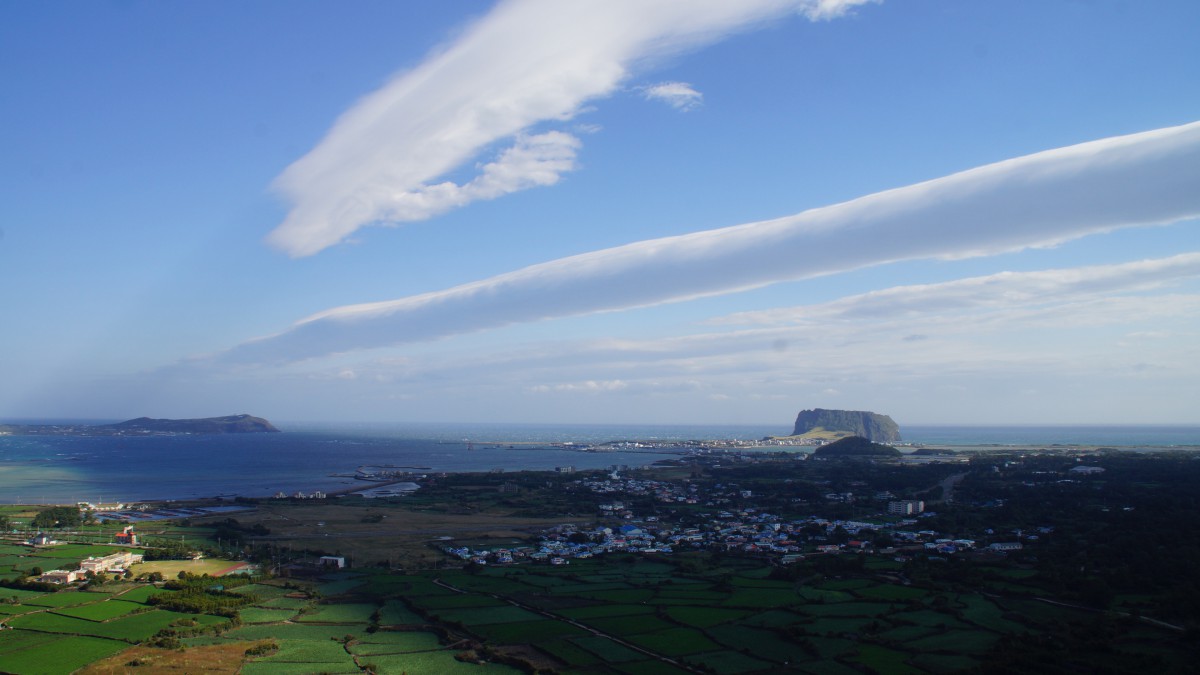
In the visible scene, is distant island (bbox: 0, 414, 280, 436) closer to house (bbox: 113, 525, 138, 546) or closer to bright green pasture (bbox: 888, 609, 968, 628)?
house (bbox: 113, 525, 138, 546)

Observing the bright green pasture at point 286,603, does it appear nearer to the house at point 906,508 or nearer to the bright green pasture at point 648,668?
the bright green pasture at point 648,668

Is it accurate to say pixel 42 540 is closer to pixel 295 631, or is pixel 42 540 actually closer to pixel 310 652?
pixel 295 631

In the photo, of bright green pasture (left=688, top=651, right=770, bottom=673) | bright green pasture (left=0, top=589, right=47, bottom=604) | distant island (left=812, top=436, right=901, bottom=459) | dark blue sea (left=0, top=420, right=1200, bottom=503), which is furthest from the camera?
distant island (left=812, top=436, right=901, bottom=459)

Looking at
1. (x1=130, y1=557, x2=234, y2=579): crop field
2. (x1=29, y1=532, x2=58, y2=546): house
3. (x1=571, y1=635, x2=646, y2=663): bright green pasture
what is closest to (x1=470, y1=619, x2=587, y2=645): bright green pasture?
(x1=571, y1=635, x2=646, y2=663): bright green pasture

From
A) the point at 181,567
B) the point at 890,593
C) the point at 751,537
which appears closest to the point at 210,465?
the point at 181,567

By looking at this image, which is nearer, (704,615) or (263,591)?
(704,615)

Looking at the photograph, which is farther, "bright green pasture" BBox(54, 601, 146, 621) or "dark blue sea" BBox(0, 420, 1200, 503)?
"dark blue sea" BBox(0, 420, 1200, 503)
